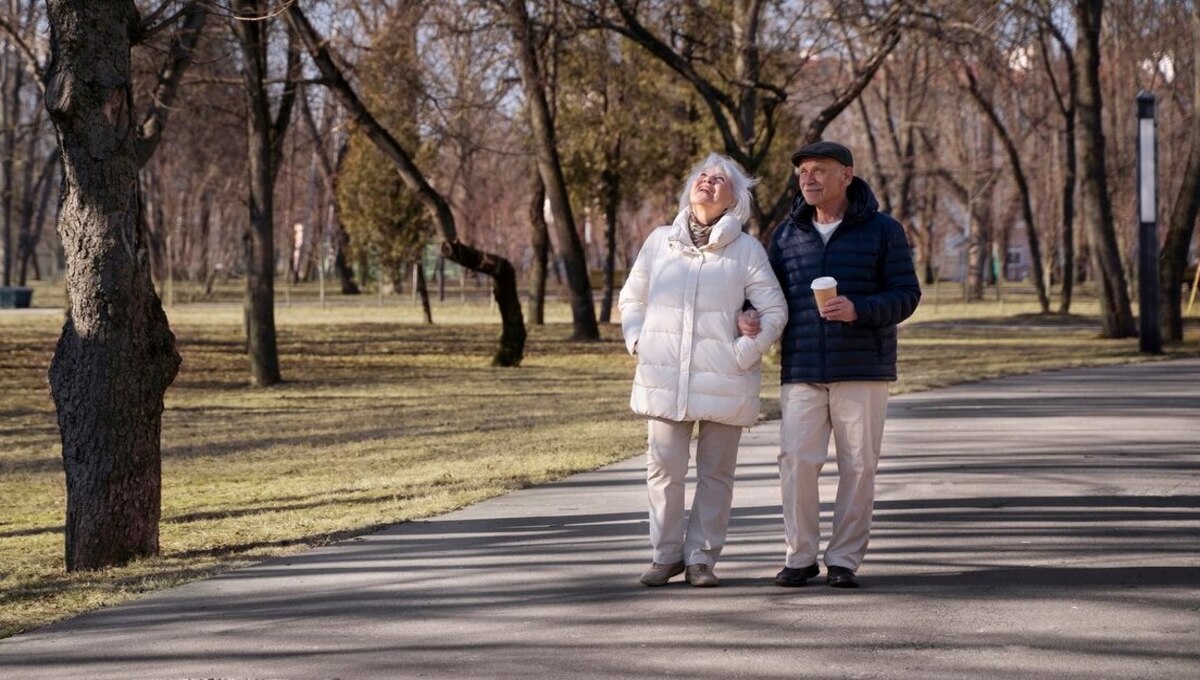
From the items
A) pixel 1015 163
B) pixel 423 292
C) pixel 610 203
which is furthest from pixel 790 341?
pixel 1015 163

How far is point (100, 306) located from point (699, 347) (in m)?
3.29

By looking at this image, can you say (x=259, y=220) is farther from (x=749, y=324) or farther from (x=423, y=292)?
(x=423, y=292)

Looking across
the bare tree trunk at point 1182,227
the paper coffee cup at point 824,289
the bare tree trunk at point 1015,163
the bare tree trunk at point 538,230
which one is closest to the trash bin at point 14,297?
the bare tree trunk at point 538,230

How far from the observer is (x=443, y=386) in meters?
23.6

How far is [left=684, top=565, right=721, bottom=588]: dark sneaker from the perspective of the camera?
303 inches

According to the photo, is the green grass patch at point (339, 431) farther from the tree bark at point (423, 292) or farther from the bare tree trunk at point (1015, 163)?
the bare tree trunk at point (1015, 163)

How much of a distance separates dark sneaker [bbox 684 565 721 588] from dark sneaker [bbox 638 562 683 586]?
0.10 meters

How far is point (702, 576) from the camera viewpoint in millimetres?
7684

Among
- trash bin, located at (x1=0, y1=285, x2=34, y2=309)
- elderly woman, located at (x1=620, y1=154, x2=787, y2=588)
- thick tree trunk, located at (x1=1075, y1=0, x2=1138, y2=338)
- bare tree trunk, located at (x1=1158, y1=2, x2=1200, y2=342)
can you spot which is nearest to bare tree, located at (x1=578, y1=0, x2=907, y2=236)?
thick tree trunk, located at (x1=1075, y1=0, x2=1138, y2=338)

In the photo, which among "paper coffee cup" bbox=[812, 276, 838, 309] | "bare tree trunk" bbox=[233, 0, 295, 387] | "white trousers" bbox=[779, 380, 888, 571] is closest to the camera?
"paper coffee cup" bbox=[812, 276, 838, 309]

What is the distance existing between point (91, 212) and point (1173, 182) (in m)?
48.3

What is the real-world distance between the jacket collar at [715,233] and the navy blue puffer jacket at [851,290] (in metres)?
0.29

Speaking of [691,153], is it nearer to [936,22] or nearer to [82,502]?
[936,22]

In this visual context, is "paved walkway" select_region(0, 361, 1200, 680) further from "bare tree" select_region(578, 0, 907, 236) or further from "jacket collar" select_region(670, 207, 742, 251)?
"bare tree" select_region(578, 0, 907, 236)
